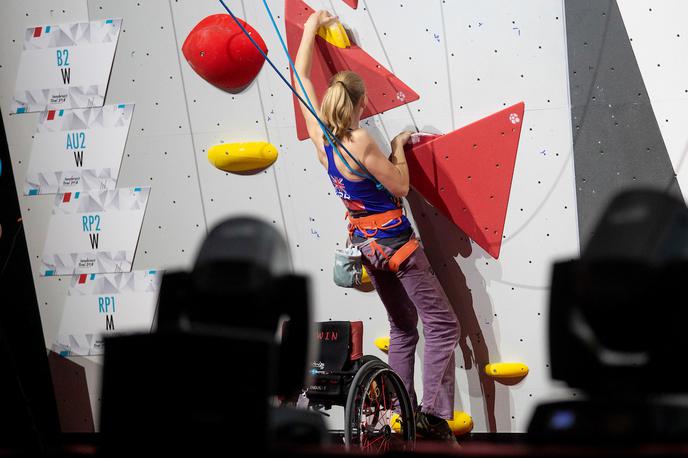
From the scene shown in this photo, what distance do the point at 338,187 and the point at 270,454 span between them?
5.97 ft

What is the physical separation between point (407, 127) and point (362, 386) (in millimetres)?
1147

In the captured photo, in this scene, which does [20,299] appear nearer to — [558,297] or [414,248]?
[414,248]

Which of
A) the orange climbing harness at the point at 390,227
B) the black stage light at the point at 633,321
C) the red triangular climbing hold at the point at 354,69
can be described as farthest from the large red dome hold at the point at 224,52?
the black stage light at the point at 633,321

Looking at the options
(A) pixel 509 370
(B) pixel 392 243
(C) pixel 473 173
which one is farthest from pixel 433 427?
(C) pixel 473 173

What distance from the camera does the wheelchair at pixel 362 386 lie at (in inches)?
119

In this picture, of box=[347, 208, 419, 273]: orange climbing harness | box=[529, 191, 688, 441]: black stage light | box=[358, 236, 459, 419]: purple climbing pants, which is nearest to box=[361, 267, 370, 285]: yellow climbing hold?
box=[358, 236, 459, 419]: purple climbing pants

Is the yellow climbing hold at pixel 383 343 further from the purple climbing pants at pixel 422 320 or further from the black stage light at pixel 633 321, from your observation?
the black stage light at pixel 633 321

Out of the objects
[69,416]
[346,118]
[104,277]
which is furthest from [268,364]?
[69,416]

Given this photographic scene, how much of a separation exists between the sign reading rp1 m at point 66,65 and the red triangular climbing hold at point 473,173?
4.93 feet

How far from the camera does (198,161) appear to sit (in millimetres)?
3746

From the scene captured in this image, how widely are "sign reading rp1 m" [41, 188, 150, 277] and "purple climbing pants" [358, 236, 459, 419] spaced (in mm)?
1257

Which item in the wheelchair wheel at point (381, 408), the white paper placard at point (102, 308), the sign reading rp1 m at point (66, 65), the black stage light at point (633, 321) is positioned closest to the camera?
the black stage light at point (633, 321)

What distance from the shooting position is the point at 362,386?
291 cm

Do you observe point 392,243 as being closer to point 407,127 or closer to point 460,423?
point 407,127
